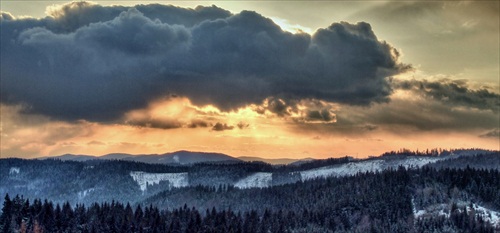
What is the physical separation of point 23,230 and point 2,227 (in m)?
9.16

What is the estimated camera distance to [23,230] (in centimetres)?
19625

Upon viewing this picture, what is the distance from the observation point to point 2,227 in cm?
19900

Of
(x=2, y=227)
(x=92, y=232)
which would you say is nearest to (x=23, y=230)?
(x=2, y=227)

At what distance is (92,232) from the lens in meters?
197

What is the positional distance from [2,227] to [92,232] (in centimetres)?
3314

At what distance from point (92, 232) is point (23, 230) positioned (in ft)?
80.0

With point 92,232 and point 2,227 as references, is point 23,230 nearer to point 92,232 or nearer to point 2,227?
point 2,227
